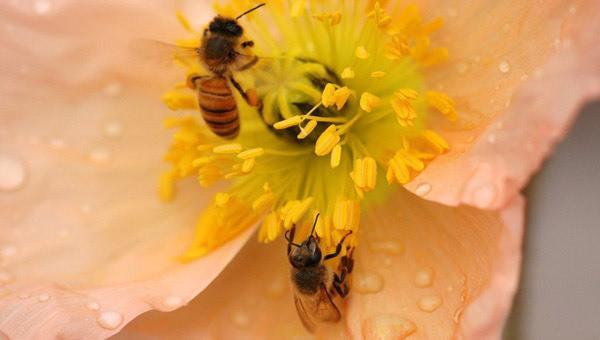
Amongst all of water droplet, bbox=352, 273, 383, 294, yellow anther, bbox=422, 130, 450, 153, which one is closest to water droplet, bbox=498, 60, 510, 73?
yellow anther, bbox=422, 130, 450, 153

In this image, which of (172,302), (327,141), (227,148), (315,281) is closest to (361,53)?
(327,141)

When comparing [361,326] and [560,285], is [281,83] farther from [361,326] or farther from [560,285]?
[560,285]

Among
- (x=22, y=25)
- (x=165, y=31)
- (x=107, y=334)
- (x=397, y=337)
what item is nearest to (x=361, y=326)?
(x=397, y=337)

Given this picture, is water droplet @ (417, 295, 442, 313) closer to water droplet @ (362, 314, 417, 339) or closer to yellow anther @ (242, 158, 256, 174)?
water droplet @ (362, 314, 417, 339)

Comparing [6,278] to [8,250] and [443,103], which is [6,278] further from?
[443,103]

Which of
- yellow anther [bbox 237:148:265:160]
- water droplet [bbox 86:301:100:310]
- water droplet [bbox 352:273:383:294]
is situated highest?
yellow anther [bbox 237:148:265:160]
